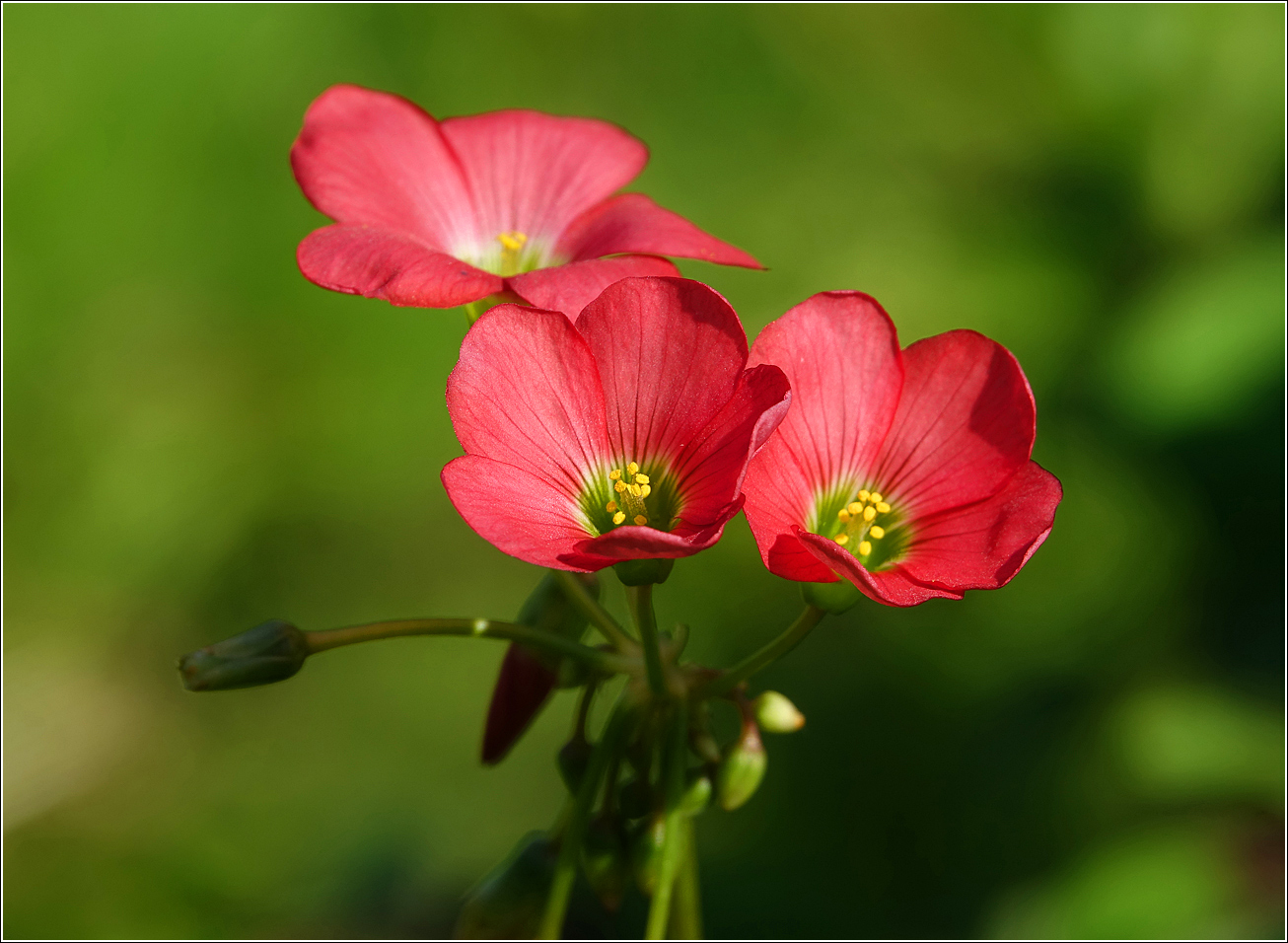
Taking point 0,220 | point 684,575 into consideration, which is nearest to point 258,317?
point 0,220

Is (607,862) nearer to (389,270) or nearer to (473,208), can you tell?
(389,270)

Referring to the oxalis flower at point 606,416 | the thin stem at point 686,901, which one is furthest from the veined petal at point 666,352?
the thin stem at point 686,901

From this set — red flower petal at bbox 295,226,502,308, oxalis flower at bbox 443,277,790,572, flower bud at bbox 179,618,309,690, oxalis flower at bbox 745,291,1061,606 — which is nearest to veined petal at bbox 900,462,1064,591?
oxalis flower at bbox 745,291,1061,606

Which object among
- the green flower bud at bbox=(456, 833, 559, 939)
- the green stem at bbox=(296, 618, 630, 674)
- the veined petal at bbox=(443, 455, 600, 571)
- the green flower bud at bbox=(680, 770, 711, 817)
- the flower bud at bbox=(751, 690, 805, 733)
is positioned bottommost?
the green flower bud at bbox=(456, 833, 559, 939)

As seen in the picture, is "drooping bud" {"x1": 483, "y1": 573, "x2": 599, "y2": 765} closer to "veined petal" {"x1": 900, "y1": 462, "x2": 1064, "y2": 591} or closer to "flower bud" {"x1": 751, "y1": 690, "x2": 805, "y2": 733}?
"flower bud" {"x1": 751, "y1": 690, "x2": 805, "y2": 733}

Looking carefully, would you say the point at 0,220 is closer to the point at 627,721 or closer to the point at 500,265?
the point at 500,265

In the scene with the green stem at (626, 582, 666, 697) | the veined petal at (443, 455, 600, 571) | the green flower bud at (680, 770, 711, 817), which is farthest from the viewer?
the green flower bud at (680, 770, 711, 817)

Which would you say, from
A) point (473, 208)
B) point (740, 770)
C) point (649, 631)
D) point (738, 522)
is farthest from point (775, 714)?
point (738, 522)
